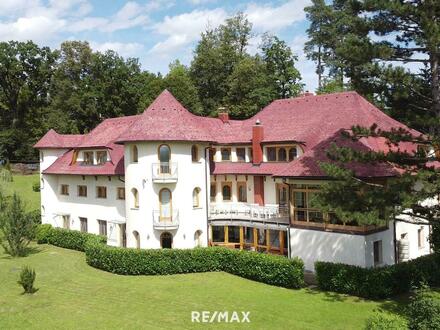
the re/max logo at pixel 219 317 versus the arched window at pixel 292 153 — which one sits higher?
the arched window at pixel 292 153

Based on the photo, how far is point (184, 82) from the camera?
5753 centimetres

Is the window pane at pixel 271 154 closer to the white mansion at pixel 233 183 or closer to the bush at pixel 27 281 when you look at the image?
the white mansion at pixel 233 183

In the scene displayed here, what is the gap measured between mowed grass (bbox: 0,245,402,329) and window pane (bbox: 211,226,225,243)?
6190mm

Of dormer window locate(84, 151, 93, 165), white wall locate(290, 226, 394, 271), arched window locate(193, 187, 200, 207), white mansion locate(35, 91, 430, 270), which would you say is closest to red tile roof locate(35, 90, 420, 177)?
white mansion locate(35, 91, 430, 270)

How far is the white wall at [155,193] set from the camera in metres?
28.5

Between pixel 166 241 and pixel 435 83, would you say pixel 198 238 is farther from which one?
pixel 435 83

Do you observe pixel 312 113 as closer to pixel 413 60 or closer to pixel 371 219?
pixel 413 60

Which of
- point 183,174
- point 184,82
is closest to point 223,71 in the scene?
point 184,82

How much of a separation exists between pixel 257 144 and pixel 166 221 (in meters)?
8.44

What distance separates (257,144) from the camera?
31.6 metres

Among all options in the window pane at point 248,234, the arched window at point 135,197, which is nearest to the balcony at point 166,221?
the arched window at point 135,197

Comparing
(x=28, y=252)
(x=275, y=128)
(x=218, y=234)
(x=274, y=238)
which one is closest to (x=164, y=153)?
(x=218, y=234)

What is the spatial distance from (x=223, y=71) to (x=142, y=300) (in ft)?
145

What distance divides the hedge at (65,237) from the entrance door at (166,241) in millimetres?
4693
